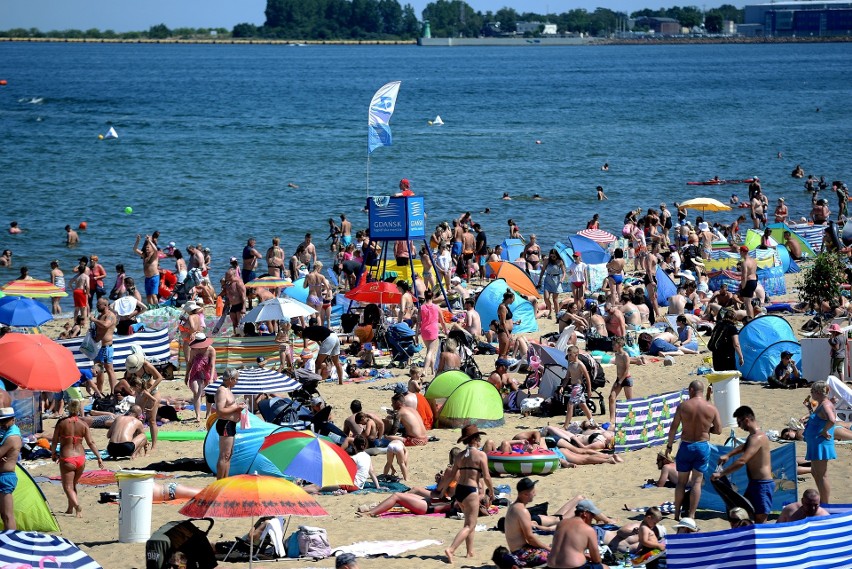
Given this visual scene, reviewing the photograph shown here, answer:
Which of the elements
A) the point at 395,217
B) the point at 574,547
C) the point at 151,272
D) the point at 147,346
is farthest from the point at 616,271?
the point at 574,547

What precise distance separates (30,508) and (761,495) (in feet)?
19.2

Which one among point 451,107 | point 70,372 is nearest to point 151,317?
point 70,372

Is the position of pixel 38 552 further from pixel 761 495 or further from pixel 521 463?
pixel 761 495

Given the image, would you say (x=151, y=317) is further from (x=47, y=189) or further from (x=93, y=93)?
(x=93, y=93)

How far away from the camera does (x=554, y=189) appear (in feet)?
132

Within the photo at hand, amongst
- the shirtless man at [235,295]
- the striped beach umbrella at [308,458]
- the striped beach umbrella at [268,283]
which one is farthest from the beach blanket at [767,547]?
the shirtless man at [235,295]

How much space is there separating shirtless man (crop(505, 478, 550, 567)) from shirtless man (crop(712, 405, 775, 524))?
1696 millimetres

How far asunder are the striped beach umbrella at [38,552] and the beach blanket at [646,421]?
243 inches

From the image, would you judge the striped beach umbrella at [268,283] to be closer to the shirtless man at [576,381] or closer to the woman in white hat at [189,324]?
the woman in white hat at [189,324]

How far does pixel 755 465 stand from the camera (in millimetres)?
9203

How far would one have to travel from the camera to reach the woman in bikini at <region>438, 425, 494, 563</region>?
9.05m

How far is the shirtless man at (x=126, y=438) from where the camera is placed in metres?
12.1

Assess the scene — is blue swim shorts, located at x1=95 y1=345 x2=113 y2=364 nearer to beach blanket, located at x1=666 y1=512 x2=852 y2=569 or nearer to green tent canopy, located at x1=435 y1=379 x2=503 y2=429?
green tent canopy, located at x1=435 y1=379 x2=503 y2=429

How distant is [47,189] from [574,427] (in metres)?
32.2
